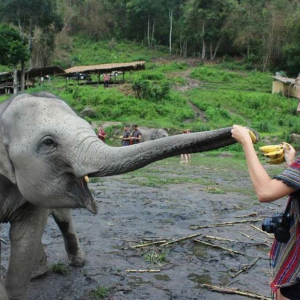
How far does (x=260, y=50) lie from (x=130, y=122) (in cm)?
2841

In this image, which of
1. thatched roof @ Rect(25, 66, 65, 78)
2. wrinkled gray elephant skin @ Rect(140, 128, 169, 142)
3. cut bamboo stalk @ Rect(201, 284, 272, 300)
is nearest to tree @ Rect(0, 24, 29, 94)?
thatched roof @ Rect(25, 66, 65, 78)

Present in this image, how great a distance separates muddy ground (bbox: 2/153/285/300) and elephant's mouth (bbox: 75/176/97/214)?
1.30 metres

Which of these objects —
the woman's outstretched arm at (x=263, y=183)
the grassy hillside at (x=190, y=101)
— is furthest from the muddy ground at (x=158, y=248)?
the grassy hillside at (x=190, y=101)

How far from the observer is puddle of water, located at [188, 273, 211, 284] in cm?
401

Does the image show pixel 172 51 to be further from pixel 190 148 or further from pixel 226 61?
pixel 190 148

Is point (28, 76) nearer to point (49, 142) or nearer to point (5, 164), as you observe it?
point (5, 164)

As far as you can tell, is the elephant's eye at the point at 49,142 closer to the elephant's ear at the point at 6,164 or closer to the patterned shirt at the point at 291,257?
the elephant's ear at the point at 6,164

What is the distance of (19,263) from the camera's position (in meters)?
3.07

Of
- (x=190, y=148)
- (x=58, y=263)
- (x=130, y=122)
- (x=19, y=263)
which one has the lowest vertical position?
(x=130, y=122)

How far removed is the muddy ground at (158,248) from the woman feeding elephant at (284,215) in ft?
4.80

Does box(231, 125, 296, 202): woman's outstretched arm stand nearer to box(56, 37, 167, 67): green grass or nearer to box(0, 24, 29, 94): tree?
box(0, 24, 29, 94): tree

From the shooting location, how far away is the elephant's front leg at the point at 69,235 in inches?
158

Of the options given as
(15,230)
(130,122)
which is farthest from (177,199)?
(130,122)

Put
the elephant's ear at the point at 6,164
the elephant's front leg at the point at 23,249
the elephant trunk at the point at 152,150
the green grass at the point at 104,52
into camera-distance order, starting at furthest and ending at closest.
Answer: the green grass at the point at 104,52
the elephant's front leg at the point at 23,249
the elephant's ear at the point at 6,164
the elephant trunk at the point at 152,150
